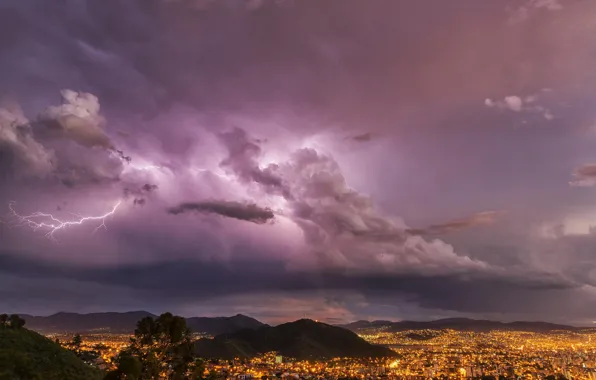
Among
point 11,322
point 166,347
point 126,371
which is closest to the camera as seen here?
point 126,371

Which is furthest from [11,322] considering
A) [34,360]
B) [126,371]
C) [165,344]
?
[126,371]

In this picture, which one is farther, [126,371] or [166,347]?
[166,347]

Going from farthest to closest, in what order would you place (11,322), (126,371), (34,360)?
(11,322) < (34,360) < (126,371)

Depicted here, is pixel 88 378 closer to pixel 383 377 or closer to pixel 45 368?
pixel 45 368

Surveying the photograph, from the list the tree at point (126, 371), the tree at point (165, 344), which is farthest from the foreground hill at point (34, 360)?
the tree at point (126, 371)

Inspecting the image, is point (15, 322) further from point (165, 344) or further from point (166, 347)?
point (166, 347)

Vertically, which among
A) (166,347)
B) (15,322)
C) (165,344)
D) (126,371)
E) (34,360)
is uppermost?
(15,322)

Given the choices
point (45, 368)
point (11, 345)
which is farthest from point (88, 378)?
point (11, 345)

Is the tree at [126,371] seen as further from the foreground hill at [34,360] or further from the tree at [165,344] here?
the foreground hill at [34,360]

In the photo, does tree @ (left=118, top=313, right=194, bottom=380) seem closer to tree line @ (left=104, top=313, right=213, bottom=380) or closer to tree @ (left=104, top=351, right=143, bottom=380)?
tree line @ (left=104, top=313, right=213, bottom=380)
